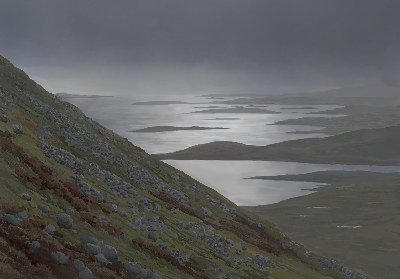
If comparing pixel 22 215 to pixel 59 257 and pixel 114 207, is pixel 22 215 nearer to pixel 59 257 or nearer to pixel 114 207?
pixel 59 257

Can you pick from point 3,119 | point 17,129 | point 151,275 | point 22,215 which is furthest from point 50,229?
point 3,119

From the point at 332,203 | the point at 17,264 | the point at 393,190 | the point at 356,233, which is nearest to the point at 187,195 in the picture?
the point at 17,264

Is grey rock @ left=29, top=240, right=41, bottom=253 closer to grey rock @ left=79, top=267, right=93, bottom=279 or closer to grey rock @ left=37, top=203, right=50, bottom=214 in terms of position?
grey rock @ left=79, top=267, right=93, bottom=279

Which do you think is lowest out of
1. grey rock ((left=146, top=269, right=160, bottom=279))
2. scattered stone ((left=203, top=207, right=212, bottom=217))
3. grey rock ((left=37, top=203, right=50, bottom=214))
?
scattered stone ((left=203, top=207, right=212, bottom=217))

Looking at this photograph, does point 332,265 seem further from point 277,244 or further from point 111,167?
point 111,167

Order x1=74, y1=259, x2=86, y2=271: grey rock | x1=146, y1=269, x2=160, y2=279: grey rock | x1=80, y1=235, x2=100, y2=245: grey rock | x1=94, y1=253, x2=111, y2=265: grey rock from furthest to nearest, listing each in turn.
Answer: x1=146, y1=269, x2=160, y2=279: grey rock → x1=80, y1=235, x2=100, y2=245: grey rock → x1=94, y1=253, x2=111, y2=265: grey rock → x1=74, y1=259, x2=86, y2=271: grey rock

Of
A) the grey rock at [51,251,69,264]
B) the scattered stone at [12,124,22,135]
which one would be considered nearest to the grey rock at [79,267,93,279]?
the grey rock at [51,251,69,264]
